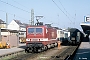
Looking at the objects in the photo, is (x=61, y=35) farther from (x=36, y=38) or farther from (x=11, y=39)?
(x=36, y=38)

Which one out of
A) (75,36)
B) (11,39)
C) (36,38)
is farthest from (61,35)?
(36,38)

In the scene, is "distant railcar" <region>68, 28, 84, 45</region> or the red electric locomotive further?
"distant railcar" <region>68, 28, 84, 45</region>

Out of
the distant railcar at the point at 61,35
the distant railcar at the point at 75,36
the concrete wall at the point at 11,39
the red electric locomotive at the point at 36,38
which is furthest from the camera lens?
the distant railcar at the point at 61,35

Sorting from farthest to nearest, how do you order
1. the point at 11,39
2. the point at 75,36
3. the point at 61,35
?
the point at 61,35, the point at 75,36, the point at 11,39

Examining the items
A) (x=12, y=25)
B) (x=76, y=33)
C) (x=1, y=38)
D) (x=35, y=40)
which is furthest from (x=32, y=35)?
(x=12, y=25)

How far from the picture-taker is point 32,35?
2438 cm

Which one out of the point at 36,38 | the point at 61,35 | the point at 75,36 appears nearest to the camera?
the point at 36,38

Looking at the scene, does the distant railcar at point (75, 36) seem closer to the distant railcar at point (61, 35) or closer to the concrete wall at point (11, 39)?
the distant railcar at point (61, 35)

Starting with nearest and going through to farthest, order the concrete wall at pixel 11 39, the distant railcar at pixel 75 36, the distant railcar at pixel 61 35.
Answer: the concrete wall at pixel 11 39 < the distant railcar at pixel 75 36 < the distant railcar at pixel 61 35

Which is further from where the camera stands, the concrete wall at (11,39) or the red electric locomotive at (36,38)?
the concrete wall at (11,39)

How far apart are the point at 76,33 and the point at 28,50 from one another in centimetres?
1655

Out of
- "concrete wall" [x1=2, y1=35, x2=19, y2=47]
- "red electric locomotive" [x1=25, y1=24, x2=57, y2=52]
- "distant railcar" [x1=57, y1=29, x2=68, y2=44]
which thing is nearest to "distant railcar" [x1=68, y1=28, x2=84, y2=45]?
"distant railcar" [x1=57, y1=29, x2=68, y2=44]

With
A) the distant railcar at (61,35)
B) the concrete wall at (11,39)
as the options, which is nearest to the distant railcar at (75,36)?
the distant railcar at (61,35)

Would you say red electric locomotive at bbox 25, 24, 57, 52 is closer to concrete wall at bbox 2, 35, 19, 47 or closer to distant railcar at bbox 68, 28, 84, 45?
concrete wall at bbox 2, 35, 19, 47
